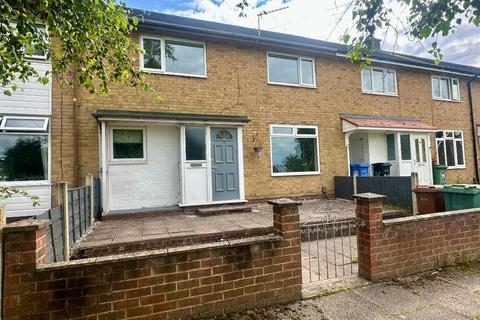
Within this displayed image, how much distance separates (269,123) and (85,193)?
608 centimetres

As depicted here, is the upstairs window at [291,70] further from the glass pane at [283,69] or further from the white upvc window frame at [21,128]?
the white upvc window frame at [21,128]

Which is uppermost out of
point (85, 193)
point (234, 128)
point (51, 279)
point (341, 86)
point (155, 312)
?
point (341, 86)

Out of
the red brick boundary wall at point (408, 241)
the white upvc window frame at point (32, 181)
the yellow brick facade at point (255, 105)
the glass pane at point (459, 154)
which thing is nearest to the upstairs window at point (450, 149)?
the glass pane at point (459, 154)

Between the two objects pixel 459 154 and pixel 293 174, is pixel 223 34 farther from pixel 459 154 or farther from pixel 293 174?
pixel 459 154

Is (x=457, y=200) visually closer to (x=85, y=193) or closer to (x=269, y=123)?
(x=269, y=123)

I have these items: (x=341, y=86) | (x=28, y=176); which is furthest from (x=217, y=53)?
(x=28, y=176)

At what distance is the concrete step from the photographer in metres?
7.16

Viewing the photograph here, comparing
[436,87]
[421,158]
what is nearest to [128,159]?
[421,158]

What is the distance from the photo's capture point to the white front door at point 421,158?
10711mm

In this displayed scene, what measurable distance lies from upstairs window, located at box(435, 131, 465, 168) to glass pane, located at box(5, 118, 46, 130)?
51.1 ft

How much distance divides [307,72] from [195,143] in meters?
5.41

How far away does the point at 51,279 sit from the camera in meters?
2.40

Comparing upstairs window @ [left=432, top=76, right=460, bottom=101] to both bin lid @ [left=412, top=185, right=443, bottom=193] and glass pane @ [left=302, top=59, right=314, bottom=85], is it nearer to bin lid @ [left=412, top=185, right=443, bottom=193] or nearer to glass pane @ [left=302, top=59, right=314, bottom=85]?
glass pane @ [left=302, top=59, right=314, bottom=85]

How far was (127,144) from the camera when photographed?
7492 mm
